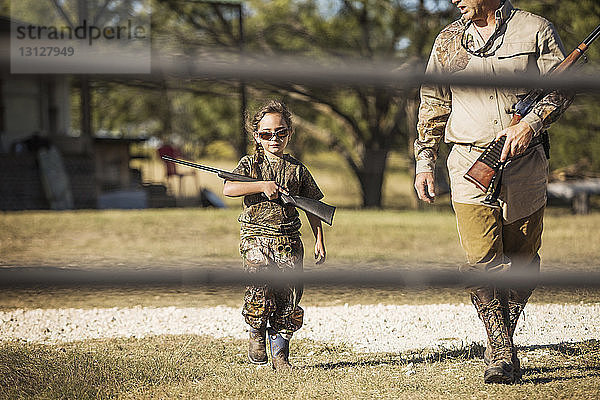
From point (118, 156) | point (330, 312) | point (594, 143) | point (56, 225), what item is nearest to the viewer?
point (330, 312)

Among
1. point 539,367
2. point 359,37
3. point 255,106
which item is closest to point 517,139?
point 539,367

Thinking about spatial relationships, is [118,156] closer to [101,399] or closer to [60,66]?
[101,399]

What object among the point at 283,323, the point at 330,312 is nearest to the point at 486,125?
the point at 283,323

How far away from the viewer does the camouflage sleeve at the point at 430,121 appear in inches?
101

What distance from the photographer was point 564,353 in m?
3.13

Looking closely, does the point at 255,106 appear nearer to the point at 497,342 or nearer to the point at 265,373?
the point at 265,373

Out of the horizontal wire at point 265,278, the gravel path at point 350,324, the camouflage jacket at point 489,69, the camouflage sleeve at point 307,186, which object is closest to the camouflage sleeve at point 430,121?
the camouflage jacket at point 489,69

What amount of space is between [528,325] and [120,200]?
11.8 m

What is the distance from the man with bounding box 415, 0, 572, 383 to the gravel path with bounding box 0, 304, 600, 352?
2.75 feet

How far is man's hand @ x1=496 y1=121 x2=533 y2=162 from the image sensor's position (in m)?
2.26

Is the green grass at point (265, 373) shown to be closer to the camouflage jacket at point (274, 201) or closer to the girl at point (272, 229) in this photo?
the girl at point (272, 229)

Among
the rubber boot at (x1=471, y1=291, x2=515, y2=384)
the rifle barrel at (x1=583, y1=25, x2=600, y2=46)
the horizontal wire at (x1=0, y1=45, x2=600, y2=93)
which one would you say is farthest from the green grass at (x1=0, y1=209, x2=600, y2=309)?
the horizontal wire at (x1=0, y1=45, x2=600, y2=93)

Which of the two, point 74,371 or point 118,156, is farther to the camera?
point 118,156

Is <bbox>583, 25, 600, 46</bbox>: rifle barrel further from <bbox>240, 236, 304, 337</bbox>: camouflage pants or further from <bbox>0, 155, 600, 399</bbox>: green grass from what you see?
<bbox>240, 236, 304, 337</bbox>: camouflage pants
